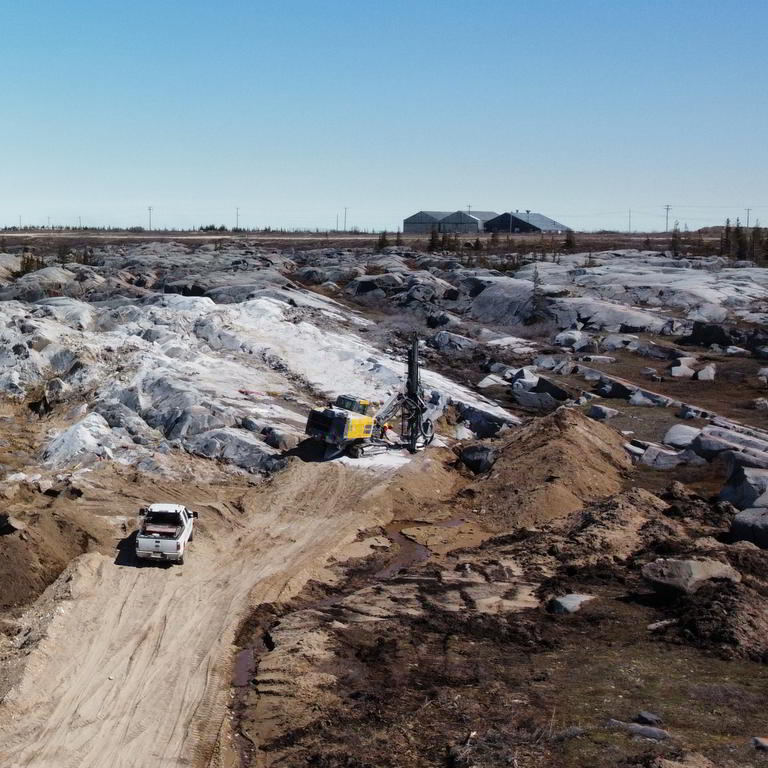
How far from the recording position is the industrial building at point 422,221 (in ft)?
425

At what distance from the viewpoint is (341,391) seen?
37656 mm

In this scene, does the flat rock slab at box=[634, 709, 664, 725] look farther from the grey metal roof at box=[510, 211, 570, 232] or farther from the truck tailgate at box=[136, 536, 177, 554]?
the grey metal roof at box=[510, 211, 570, 232]

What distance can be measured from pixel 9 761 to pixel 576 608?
12.0 metres

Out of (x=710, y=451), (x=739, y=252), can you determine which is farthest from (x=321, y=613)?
(x=739, y=252)

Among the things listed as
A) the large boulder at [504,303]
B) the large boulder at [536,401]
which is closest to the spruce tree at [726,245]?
the large boulder at [504,303]

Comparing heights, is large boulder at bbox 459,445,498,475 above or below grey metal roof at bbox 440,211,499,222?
below

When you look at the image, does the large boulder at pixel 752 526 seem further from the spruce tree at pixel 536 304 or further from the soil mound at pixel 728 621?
the spruce tree at pixel 536 304

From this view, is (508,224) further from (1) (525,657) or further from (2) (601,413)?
(1) (525,657)

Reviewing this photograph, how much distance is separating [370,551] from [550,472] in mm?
7424

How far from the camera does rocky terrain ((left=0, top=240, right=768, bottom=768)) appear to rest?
49.4 ft

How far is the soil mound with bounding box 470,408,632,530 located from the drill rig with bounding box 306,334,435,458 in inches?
121

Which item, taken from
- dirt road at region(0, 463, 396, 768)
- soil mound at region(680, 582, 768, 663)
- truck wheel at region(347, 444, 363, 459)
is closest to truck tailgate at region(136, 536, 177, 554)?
dirt road at region(0, 463, 396, 768)

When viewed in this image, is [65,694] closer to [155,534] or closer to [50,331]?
[155,534]

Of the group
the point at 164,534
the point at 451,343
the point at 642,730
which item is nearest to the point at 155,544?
the point at 164,534
